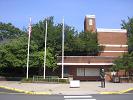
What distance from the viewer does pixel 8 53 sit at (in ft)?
154

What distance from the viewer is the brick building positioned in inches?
1913

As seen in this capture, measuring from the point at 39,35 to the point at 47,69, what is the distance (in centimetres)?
527

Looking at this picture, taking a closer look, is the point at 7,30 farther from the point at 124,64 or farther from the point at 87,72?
the point at 124,64

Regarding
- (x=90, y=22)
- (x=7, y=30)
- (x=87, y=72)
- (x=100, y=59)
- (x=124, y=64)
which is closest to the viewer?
(x=124, y=64)

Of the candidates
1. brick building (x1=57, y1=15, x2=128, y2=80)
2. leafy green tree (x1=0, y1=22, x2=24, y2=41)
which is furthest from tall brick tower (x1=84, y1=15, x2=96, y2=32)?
leafy green tree (x1=0, y1=22, x2=24, y2=41)

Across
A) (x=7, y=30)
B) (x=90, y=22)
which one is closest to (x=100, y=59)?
(x=90, y=22)

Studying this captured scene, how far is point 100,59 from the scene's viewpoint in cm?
4869

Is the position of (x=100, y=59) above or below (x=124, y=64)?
above

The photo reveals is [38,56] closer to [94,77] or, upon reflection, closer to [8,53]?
[8,53]

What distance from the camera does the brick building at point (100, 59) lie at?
4859cm

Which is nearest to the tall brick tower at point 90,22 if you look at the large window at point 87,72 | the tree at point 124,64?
the large window at point 87,72

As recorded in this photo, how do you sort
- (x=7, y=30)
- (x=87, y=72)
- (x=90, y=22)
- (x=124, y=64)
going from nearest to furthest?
(x=124, y=64) → (x=87, y=72) → (x=90, y=22) → (x=7, y=30)

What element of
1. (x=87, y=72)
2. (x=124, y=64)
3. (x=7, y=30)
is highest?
(x=7, y=30)

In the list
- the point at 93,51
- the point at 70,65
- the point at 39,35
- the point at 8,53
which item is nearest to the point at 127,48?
the point at 93,51
